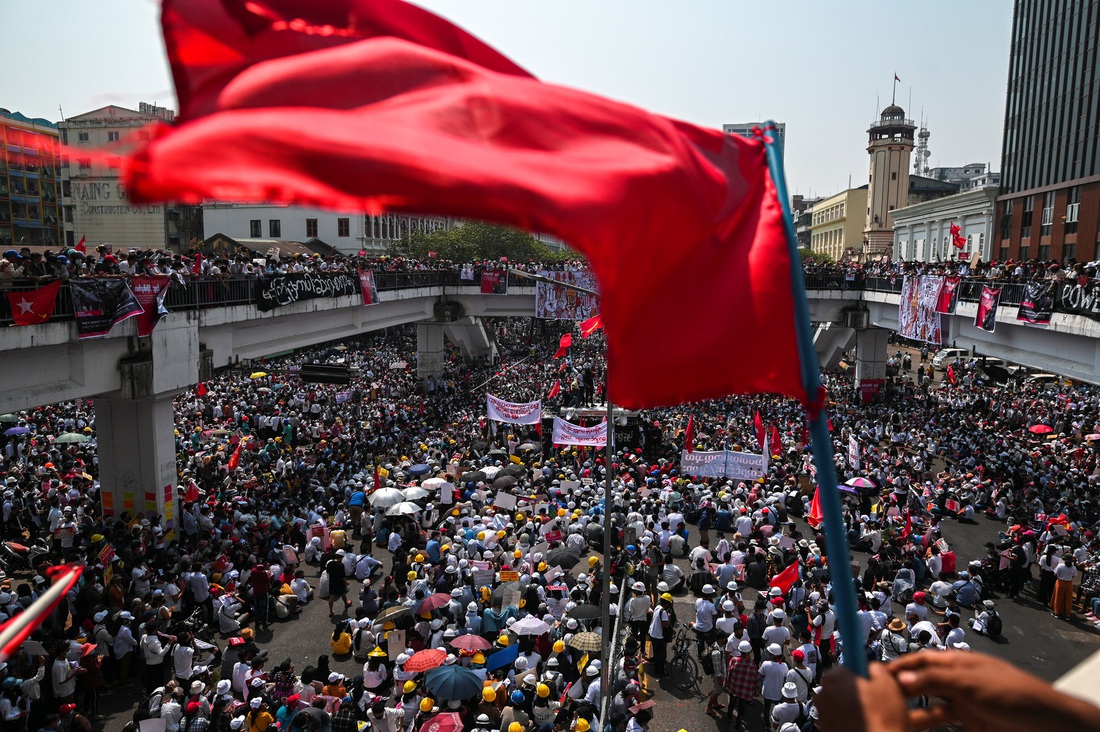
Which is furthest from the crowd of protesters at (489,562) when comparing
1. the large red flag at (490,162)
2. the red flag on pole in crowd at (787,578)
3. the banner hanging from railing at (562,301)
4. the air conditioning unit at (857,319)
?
the banner hanging from railing at (562,301)

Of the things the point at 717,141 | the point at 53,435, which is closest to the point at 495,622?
the point at 717,141

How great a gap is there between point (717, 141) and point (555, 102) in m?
0.89

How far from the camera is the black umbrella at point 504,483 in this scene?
68.2 ft

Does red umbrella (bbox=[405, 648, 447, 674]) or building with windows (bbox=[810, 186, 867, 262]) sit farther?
building with windows (bbox=[810, 186, 867, 262])

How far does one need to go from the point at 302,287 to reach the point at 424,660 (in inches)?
677

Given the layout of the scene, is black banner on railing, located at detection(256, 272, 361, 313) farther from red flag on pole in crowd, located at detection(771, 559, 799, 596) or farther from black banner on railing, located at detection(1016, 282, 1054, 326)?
black banner on railing, located at detection(1016, 282, 1054, 326)

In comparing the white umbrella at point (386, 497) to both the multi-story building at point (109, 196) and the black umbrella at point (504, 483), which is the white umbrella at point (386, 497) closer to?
the black umbrella at point (504, 483)

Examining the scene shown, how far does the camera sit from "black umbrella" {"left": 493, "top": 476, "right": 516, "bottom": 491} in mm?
20781

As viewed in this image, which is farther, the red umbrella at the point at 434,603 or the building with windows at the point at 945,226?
the building with windows at the point at 945,226

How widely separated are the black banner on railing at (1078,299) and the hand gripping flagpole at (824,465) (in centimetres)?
1916

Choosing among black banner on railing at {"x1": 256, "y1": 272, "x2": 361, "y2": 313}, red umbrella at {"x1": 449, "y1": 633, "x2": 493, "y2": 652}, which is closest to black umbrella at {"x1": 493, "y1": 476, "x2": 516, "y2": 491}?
red umbrella at {"x1": 449, "y1": 633, "x2": 493, "y2": 652}

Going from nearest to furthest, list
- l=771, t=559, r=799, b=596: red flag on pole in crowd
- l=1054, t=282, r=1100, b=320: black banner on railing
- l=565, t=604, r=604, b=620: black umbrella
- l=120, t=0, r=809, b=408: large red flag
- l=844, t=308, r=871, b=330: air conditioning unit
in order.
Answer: l=120, t=0, r=809, b=408: large red flag → l=565, t=604, r=604, b=620: black umbrella → l=771, t=559, r=799, b=596: red flag on pole in crowd → l=1054, t=282, r=1100, b=320: black banner on railing → l=844, t=308, r=871, b=330: air conditioning unit

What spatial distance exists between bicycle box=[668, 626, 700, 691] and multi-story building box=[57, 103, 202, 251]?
10.5 metres

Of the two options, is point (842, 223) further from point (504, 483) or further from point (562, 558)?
point (562, 558)
